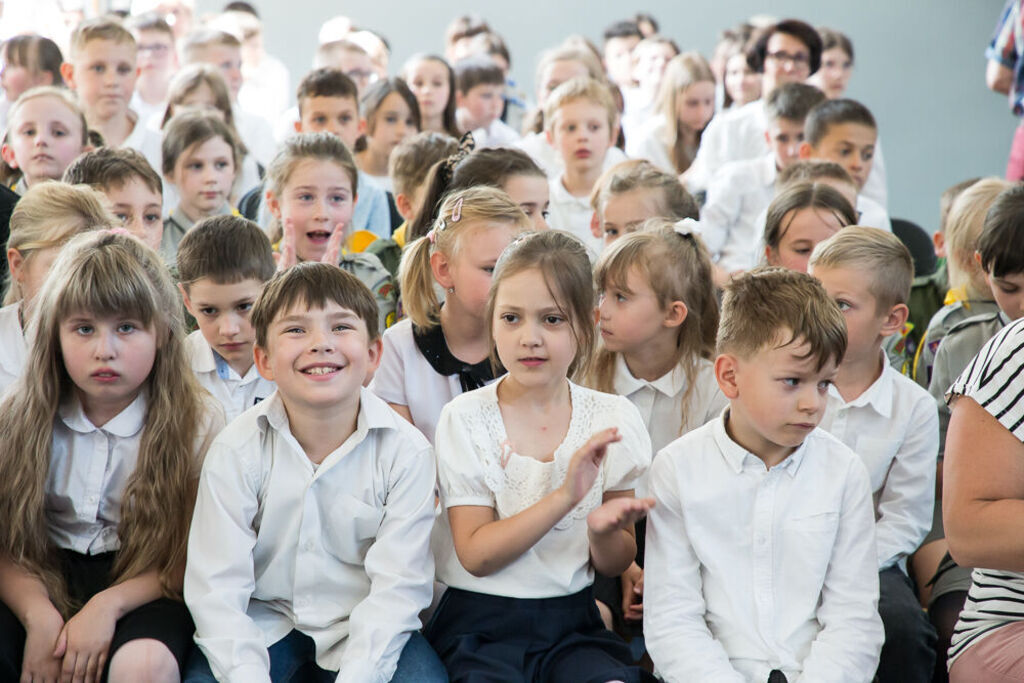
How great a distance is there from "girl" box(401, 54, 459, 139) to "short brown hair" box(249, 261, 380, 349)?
12.2ft

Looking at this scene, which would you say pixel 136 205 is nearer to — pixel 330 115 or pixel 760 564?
pixel 330 115

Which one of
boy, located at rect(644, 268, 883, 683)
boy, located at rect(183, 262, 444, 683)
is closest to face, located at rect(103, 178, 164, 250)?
boy, located at rect(183, 262, 444, 683)

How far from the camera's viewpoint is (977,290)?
271 cm

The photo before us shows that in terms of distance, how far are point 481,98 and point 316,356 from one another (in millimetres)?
4317

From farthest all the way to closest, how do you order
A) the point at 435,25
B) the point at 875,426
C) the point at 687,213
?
the point at 435,25, the point at 687,213, the point at 875,426

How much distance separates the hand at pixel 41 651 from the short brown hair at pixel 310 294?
1.92ft

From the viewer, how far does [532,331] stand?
1.91 metres

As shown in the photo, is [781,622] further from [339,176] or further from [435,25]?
[435,25]

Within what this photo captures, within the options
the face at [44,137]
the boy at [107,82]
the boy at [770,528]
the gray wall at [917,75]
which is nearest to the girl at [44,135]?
the face at [44,137]

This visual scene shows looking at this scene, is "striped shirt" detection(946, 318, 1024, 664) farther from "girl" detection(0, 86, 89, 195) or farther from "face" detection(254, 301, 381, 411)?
"girl" detection(0, 86, 89, 195)

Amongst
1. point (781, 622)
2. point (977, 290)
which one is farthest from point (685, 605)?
point (977, 290)

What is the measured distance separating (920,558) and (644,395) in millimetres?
685

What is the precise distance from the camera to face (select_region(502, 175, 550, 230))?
271 centimetres

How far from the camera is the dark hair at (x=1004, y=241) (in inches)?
83.5
